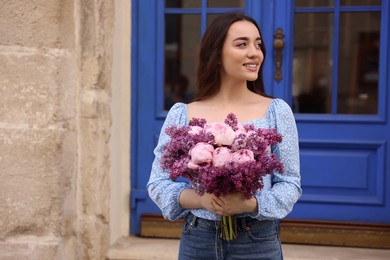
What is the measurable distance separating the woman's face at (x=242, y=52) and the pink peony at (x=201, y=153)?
1.57ft

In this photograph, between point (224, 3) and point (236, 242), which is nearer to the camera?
point (236, 242)

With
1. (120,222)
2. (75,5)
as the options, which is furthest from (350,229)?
(75,5)

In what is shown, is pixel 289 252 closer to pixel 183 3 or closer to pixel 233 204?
pixel 183 3

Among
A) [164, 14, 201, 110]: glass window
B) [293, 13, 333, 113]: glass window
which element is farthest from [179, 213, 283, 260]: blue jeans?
[164, 14, 201, 110]: glass window

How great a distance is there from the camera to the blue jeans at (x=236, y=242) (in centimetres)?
193

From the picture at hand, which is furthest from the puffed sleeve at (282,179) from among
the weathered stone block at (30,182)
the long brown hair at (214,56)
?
the weathered stone block at (30,182)

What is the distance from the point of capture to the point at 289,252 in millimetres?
3562

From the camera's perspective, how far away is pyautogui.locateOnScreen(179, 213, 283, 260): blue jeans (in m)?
1.93

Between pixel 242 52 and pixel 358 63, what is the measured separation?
1961 millimetres

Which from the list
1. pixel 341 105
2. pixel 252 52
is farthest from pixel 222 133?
pixel 341 105

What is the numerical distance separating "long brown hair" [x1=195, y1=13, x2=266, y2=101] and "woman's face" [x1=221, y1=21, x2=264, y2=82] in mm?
24

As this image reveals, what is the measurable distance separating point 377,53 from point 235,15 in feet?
6.42

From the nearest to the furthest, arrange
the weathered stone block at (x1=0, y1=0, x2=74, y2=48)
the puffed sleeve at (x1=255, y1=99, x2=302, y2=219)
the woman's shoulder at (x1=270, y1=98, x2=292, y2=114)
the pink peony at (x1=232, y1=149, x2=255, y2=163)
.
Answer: the pink peony at (x1=232, y1=149, x2=255, y2=163) < the puffed sleeve at (x1=255, y1=99, x2=302, y2=219) < the woman's shoulder at (x1=270, y1=98, x2=292, y2=114) < the weathered stone block at (x1=0, y1=0, x2=74, y2=48)

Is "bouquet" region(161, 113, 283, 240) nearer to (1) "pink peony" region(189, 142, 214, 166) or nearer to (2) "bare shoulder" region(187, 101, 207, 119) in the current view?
(1) "pink peony" region(189, 142, 214, 166)
